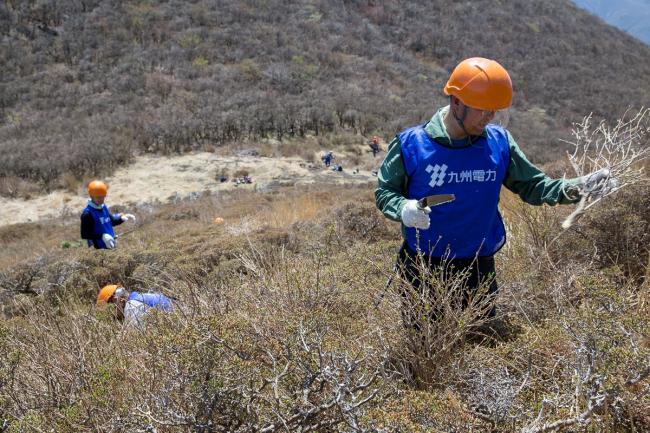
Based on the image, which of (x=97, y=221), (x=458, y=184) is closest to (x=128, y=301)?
(x=458, y=184)

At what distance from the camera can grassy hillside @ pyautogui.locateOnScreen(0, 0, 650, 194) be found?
1725 centimetres

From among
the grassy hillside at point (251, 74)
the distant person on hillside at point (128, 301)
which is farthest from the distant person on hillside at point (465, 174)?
the grassy hillside at point (251, 74)

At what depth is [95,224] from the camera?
617 cm

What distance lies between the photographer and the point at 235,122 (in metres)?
18.2

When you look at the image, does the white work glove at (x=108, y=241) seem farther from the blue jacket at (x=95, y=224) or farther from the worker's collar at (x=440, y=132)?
the worker's collar at (x=440, y=132)

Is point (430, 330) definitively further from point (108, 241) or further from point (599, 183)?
point (108, 241)

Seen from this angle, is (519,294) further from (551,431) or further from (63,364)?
(63,364)

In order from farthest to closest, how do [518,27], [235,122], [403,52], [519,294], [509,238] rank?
[518,27], [403,52], [235,122], [509,238], [519,294]

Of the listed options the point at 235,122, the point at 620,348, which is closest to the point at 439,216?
the point at 620,348

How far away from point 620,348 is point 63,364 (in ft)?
7.42

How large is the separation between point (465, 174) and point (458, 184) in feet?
0.18

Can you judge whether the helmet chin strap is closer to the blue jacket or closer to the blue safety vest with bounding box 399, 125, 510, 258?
the blue safety vest with bounding box 399, 125, 510, 258

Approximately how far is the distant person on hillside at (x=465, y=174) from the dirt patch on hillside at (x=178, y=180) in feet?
35.1

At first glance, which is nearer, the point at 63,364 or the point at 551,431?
the point at 551,431
